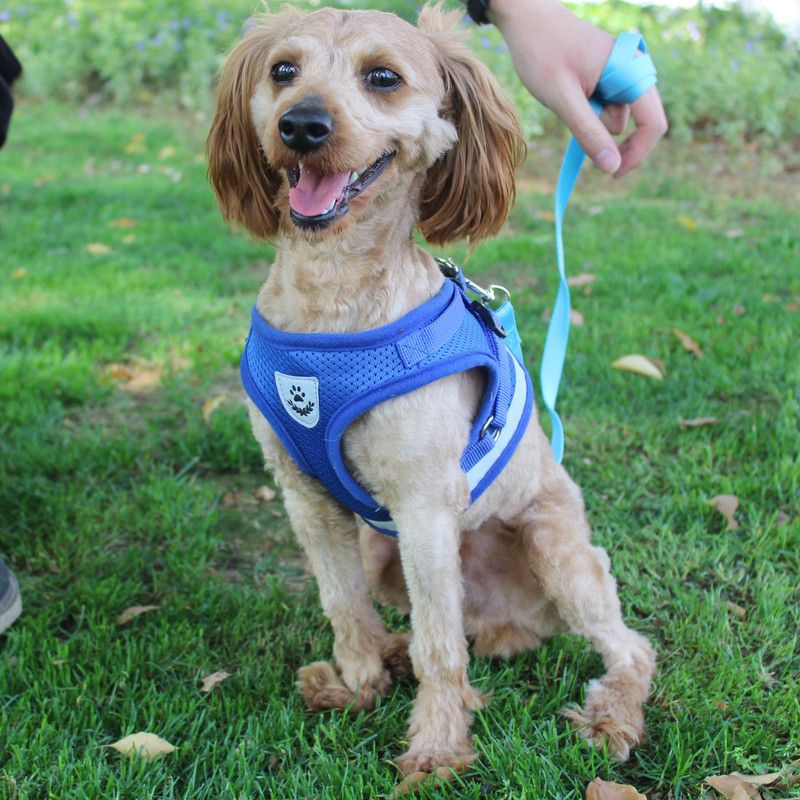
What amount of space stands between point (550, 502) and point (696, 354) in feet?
7.06

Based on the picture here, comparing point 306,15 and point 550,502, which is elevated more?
point 306,15

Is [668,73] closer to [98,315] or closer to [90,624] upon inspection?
[98,315]

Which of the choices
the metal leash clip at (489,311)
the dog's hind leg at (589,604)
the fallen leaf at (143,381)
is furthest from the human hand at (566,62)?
the fallen leaf at (143,381)

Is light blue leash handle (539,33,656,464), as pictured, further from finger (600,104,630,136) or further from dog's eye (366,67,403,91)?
dog's eye (366,67,403,91)

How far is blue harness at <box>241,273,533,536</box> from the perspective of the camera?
2146 millimetres

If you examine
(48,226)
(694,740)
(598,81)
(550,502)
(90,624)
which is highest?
(598,81)

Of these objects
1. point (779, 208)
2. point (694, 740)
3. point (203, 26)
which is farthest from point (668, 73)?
point (694, 740)

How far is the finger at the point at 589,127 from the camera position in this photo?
2539 mm

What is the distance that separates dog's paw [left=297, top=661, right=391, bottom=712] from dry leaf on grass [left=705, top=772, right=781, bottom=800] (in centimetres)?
95

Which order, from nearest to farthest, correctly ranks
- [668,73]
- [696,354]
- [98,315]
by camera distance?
[696,354] → [98,315] → [668,73]

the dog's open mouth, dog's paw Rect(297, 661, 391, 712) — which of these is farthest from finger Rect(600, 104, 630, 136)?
dog's paw Rect(297, 661, 391, 712)

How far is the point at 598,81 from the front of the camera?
102 inches

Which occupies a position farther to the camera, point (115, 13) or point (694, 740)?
point (115, 13)

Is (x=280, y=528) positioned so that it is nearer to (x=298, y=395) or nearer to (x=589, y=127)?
(x=298, y=395)
